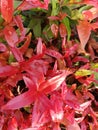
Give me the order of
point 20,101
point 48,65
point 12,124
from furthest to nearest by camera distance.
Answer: point 48,65, point 12,124, point 20,101

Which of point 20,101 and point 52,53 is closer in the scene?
point 20,101

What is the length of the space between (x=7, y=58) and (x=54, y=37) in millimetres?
202

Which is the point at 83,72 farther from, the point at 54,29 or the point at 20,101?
the point at 20,101

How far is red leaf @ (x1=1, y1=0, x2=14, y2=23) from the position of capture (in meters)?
0.91

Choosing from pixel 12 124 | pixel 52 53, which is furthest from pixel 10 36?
pixel 12 124

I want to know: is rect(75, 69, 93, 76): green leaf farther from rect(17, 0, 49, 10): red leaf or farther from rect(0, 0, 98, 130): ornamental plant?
rect(17, 0, 49, 10): red leaf

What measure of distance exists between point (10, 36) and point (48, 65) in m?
0.20

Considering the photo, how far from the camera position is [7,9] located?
922 mm

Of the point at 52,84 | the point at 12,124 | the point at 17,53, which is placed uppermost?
the point at 17,53

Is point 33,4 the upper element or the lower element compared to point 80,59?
upper

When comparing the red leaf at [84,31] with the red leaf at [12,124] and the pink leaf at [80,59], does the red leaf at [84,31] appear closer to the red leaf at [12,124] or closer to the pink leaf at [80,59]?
the pink leaf at [80,59]

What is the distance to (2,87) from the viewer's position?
1015 mm

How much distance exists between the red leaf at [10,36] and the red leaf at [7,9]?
0.04 m

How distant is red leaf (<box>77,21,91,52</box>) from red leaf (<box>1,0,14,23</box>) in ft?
0.81
